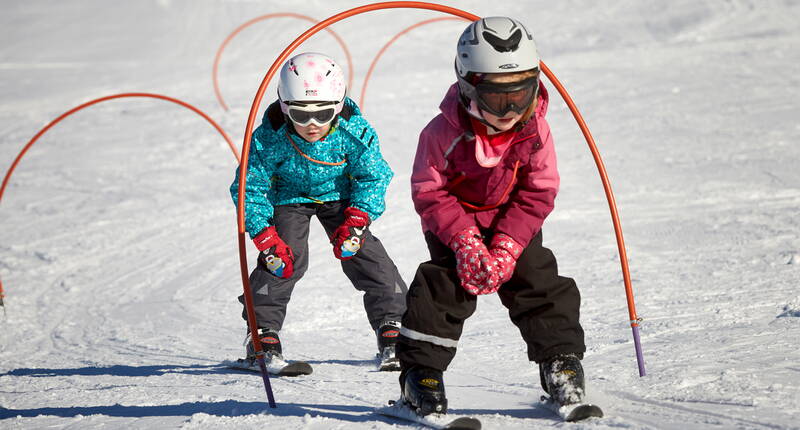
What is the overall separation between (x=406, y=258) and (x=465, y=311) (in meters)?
4.24

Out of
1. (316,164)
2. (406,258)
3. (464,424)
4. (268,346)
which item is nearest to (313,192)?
(316,164)

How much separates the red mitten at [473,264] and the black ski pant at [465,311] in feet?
0.31

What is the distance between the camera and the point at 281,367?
4.79 m

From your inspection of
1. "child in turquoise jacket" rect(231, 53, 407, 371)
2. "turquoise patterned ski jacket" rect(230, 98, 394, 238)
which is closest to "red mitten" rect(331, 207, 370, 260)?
"child in turquoise jacket" rect(231, 53, 407, 371)

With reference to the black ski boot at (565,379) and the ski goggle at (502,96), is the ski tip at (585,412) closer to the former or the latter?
the black ski boot at (565,379)

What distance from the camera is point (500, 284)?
348 centimetres

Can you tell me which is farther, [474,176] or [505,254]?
[474,176]

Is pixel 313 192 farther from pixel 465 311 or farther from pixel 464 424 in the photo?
pixel 464 424

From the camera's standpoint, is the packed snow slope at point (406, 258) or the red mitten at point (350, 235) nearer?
the packed snow slope at point (406, 258)

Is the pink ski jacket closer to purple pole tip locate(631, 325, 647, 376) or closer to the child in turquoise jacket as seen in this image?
purple pole tip locate(631, 325, 647, 376)

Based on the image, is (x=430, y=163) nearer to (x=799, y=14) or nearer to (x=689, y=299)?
(x=689, y=299)

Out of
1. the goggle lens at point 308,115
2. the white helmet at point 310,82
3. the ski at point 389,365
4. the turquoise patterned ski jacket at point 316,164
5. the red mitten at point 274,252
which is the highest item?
the white helmet at point 310,82

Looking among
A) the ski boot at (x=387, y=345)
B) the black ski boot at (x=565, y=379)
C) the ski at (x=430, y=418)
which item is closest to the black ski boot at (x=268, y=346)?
the ski boot at (x=387, y=345)

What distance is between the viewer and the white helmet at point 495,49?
336cm
